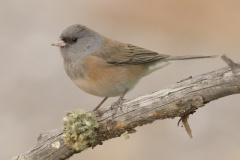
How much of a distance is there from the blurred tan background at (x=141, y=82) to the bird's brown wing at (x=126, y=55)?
2.75 metres

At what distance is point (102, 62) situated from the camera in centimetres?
578

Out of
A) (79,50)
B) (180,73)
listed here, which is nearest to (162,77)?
(180,73)

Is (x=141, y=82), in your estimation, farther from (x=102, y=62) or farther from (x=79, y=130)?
(x=79, y=130)

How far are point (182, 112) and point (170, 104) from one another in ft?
0.31

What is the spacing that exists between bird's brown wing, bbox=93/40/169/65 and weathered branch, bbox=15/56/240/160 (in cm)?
87

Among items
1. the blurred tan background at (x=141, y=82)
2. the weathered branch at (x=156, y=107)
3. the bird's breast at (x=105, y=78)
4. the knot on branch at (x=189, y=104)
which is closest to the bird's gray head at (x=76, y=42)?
the bird's breast at (x=105, y=78)

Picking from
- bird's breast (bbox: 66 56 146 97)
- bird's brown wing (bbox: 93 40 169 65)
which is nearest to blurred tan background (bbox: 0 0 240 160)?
bird's brown wing (bbox: 93 40 169 65)

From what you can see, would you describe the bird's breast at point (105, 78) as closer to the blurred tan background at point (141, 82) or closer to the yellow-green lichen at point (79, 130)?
the yellow-green lichen at point (79, 130)

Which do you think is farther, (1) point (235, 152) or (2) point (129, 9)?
(2) point (129, 9)

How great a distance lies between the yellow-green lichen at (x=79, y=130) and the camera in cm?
493

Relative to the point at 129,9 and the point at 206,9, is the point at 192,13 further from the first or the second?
the point at 129,9

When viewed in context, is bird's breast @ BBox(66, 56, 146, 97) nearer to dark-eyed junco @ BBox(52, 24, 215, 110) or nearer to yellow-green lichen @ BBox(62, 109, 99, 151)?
dark-eyed junco @ BBox(52, 24, 215, 110)

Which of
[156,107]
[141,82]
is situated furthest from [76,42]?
[141,82]

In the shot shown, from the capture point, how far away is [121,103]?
491 cm
